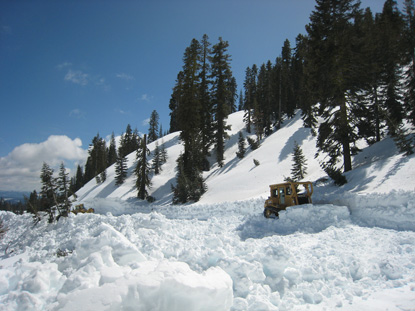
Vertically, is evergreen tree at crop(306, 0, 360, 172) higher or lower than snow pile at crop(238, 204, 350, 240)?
higher

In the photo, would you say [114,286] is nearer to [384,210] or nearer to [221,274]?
[221,274]

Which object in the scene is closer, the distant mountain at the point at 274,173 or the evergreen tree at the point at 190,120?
the distant mountain at the point at 274,173

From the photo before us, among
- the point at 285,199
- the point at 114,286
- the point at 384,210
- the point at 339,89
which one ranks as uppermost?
the point at 339,89

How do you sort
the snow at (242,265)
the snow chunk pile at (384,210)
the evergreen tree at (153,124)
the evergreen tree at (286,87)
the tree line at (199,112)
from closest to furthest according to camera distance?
1. the snow at (242,265)
2. the snow chunk pile at (384,210)
3. the tree line at (199,112)
4. the evergreen tree at (286,87)
5. the evergreen tree at (153,124)

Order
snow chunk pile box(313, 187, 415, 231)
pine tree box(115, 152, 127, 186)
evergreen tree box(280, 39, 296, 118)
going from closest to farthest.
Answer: snow chunk pile box(313, 187, 415, 231), pine tree box(115, 152, 127, 186), evergreen tree box(280, 39, 296, 118)

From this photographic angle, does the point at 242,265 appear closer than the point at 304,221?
Yes

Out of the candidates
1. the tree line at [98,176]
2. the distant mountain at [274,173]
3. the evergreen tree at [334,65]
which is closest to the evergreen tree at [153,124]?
the tree line at [98,176]

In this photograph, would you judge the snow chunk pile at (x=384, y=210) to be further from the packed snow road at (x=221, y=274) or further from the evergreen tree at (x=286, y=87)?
the evergreen tree at (x=286, y=87)

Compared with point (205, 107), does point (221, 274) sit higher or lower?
lower

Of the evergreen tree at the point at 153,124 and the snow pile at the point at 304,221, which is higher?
the evergreen tree at the point at 153,124

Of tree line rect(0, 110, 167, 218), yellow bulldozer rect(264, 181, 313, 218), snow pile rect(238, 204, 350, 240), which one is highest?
tree line rect(0, 110, 167, 218)

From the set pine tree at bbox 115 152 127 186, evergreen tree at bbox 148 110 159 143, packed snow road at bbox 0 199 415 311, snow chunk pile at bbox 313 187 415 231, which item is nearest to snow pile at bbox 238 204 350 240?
snow chunk pile at bbox 313 187 415 231

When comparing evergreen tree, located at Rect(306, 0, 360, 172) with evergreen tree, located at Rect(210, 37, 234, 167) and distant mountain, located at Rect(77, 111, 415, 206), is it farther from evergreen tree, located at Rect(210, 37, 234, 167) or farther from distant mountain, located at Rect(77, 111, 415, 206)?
evergreen tree, located at Rect(210, 37, 234, 167)

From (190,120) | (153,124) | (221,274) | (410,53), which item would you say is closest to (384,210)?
(221,274)
